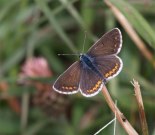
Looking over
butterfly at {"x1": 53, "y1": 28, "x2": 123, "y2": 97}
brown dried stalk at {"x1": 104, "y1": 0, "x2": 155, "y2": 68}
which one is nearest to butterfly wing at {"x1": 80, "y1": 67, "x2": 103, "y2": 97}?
butterfly at {"x1": 53, "y1": 28, "x2": 123, "y2": 97}

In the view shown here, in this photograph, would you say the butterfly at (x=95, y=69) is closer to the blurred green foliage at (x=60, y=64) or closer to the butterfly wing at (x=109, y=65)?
the butterfly wing at (x=109, y=65)

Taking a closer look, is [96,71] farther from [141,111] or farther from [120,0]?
[120,0]

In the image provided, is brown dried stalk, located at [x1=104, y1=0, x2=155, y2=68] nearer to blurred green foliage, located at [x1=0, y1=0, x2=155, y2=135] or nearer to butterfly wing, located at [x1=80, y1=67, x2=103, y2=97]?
blurred green foliage, located at [x1=0, y1=0, x2=155, y2=135]

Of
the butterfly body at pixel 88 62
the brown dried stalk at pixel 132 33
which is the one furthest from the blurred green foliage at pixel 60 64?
the butterfly body at pixel 88 62

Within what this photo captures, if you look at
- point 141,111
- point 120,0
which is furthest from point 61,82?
point 120,0

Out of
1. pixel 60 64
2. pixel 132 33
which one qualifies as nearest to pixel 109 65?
pixel 132 33

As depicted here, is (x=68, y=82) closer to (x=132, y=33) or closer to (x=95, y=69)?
(x=95, y=69)
